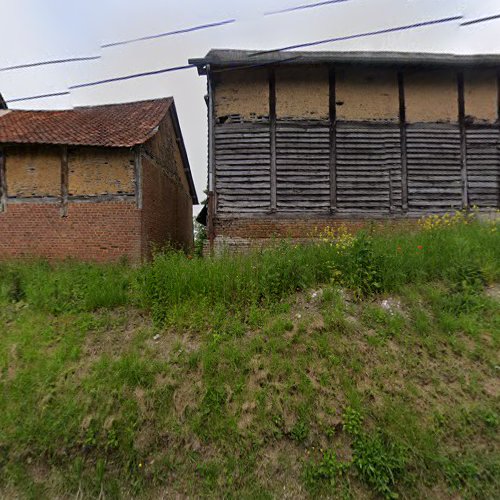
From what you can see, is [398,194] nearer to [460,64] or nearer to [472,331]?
[460,64]

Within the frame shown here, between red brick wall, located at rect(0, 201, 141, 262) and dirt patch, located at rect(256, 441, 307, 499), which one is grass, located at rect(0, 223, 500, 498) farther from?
red brick wall, located at rect(0, 201, 141, 262)

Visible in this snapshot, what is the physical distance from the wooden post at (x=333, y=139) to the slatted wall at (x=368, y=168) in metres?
0.09

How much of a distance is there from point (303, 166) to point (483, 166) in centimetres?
526

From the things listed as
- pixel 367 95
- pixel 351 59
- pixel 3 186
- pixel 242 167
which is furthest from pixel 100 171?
pixel 367 95


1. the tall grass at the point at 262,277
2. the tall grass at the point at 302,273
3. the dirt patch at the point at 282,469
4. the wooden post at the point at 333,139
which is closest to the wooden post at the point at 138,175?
the tall grass at the point at 262,277

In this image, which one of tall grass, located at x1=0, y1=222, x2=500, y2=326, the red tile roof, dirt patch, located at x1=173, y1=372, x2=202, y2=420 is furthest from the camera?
the red tile roof

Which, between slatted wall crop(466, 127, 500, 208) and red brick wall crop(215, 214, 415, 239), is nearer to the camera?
red brick wall crop(215, 214, 415, 239)

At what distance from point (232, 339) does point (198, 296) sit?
882mm

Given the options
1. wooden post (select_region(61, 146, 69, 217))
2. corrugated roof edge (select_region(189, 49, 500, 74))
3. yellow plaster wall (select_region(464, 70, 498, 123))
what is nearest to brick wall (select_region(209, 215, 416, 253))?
yellow plaster wall (select_region(464, 70, 498, 123))

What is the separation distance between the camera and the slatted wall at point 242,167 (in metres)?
7.28

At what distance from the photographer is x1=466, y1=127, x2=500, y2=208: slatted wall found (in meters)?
7.48

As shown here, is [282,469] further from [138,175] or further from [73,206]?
[73,206]

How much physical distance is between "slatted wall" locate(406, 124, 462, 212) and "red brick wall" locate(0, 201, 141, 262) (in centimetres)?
791

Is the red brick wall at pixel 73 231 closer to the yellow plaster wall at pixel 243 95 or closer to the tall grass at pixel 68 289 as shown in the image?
the tall grass at pixel 68 289
